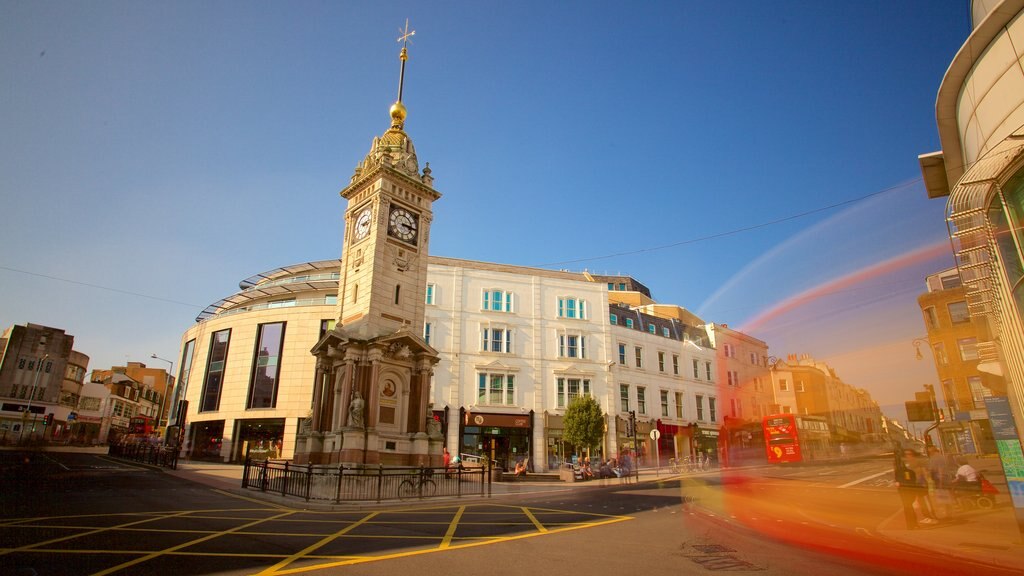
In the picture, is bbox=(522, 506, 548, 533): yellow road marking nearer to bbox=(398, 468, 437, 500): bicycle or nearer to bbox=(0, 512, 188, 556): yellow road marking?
bbox=(398, 468, 437, 500): bicycle

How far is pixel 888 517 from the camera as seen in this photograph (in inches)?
512

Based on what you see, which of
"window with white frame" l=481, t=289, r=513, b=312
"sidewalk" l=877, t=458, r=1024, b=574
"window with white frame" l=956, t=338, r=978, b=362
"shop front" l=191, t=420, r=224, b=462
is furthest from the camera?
"shop front" l=191, t=420, r=224, b=462

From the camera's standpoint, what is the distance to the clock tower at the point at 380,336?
2191 cm

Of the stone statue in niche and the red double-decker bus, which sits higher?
the stone statue in niche

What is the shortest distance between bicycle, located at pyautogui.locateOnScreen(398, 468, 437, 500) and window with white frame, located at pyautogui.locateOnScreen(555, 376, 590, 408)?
2329 centimetres

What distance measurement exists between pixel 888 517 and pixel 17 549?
62.5 feet

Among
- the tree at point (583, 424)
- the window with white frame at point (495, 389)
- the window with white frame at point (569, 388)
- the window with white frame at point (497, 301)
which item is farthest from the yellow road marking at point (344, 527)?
the window with white frame at point (497, 301)

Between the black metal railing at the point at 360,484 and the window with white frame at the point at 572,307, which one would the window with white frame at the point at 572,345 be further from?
the black metal railing at the point at 360,484

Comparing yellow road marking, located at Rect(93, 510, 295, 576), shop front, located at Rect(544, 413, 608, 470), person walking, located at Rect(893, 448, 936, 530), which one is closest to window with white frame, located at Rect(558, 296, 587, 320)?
shop front, located at Rect(544, 413, 608, 470)

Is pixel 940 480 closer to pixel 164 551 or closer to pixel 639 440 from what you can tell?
pixel 164 551

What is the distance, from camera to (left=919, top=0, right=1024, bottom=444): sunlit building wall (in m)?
10.3

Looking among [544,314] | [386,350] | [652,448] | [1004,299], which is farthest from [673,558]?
[652,448]

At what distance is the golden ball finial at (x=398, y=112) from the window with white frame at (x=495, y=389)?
825 inches

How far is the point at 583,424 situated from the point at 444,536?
93.1 ft
